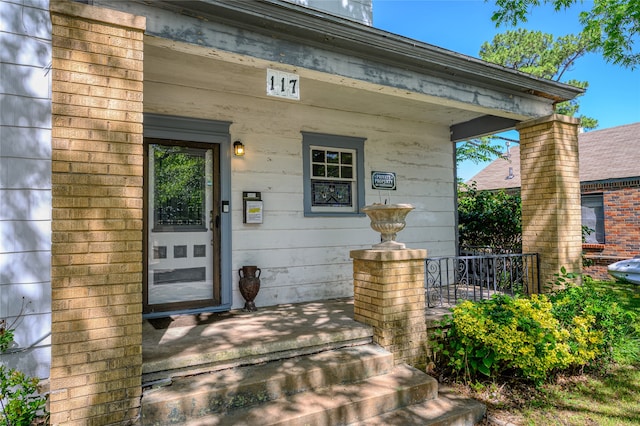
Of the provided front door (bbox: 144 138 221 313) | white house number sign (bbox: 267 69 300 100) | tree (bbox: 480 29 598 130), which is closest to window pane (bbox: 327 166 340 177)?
front door (bbox: 144 138 221 313)

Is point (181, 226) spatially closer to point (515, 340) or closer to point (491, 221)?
point (515, 340)

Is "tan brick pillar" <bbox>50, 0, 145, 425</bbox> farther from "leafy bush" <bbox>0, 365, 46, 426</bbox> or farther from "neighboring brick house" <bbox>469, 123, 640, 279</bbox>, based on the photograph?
"neighboring brick house" <bbox>469, 123, 640, 279</bbox>

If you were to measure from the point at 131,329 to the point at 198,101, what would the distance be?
307cm

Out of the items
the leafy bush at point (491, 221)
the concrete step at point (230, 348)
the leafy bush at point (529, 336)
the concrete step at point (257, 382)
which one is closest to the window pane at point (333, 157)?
the concrete step at point (230, 348)

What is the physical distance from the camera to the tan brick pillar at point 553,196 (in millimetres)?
4982

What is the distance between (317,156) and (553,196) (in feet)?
10.7

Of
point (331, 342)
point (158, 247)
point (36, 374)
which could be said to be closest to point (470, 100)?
point (331, 342)

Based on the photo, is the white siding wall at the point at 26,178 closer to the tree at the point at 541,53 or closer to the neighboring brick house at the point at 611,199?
the neighboring brick house at the point at 611,199

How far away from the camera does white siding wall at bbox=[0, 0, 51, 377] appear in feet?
9.57

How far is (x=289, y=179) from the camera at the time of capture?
17.4 feet

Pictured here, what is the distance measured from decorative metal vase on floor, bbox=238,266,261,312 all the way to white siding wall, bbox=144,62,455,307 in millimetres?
164

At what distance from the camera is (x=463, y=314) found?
3.77 metres

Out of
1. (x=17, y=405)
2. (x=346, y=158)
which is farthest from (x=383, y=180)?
(x=17, y=405)

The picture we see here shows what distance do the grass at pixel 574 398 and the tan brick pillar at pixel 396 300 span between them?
63 cm
